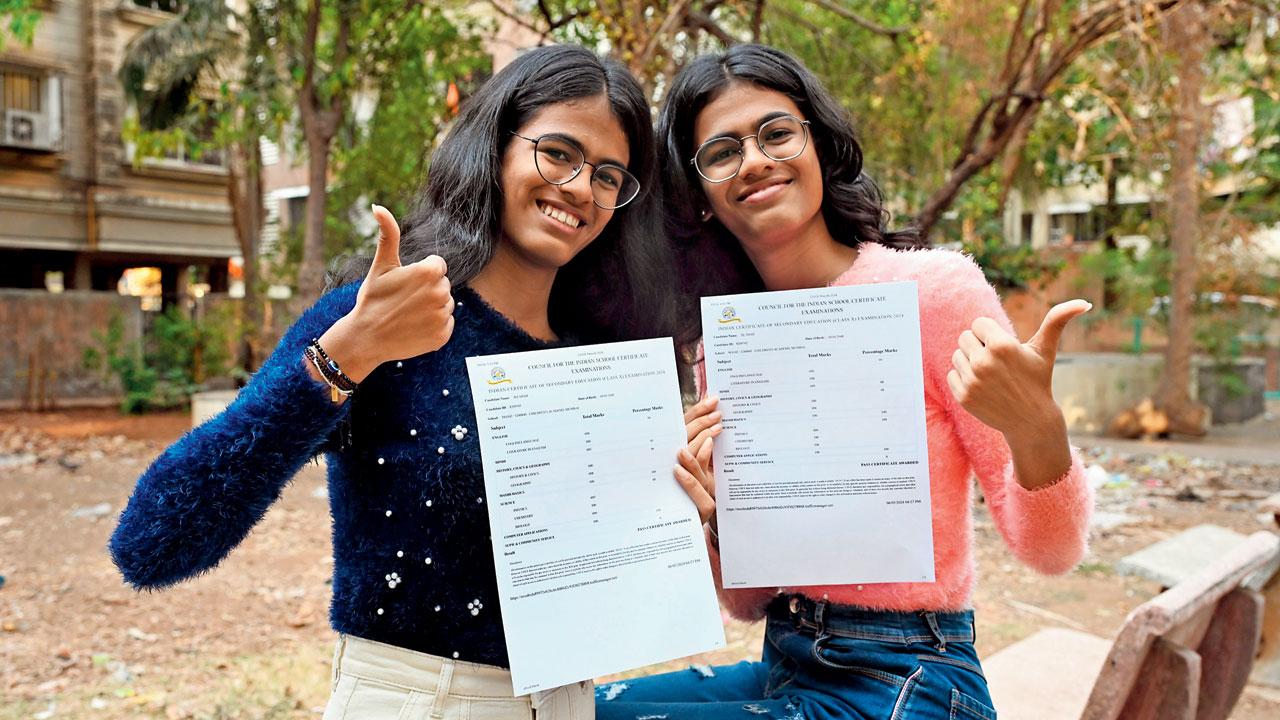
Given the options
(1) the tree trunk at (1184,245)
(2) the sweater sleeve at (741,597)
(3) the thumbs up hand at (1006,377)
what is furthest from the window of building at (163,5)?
(3) the thumbs up hand at (1006,377)

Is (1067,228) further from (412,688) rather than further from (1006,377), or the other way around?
(412,688)

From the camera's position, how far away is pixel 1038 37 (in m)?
5.90

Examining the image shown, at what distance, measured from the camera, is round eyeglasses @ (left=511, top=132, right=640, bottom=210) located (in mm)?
1665

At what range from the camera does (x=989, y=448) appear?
1.69 meters

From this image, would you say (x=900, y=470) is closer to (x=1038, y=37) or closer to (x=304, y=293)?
(x=1038, y=37)

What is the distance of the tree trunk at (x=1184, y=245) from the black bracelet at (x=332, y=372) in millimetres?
9853

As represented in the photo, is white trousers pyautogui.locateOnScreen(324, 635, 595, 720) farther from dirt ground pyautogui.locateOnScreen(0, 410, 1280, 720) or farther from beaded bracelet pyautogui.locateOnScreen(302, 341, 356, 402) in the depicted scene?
dirt ground pyautogui.locateOnScreen(0, 410, 1280, 720)

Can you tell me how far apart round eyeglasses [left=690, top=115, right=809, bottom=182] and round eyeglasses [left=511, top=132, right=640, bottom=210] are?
0.21 meters

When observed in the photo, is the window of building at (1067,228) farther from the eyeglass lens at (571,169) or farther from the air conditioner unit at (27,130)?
the eyeglass lens at (571,169)

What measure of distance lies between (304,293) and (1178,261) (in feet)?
32.1

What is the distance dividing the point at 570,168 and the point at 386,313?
1.54 ft

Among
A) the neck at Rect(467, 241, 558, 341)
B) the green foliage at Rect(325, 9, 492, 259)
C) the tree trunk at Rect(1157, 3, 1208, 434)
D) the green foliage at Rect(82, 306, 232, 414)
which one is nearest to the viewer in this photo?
the neck at Rect(467, 241, 558, 341)

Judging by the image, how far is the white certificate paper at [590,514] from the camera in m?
1.46

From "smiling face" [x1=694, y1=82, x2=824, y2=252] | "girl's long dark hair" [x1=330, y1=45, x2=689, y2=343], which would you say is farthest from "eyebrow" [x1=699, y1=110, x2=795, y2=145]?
"girl's long dark hair" [x1=330, y1=45, x2=689, y2=343]
